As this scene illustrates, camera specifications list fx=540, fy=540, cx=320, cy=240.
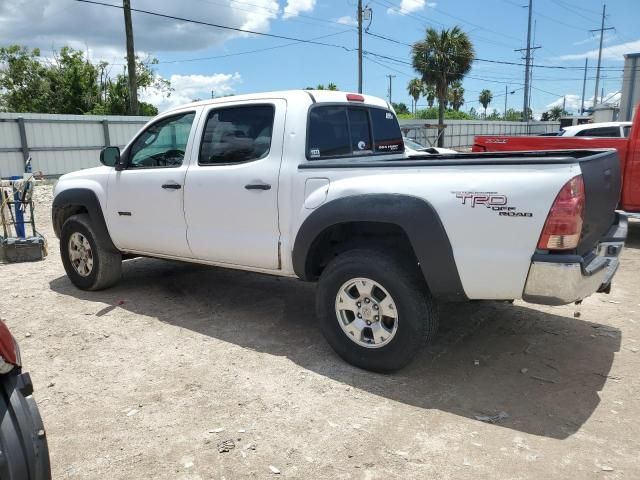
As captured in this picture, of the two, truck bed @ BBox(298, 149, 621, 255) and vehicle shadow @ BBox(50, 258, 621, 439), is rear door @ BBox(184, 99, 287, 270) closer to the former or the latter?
truck bed @ BBox(298, 149, 621, 255)

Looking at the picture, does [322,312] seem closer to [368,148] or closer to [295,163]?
[295,163]

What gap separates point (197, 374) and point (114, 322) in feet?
4.90

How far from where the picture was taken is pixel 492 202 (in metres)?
3.12

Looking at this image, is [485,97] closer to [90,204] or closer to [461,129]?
[461,129]

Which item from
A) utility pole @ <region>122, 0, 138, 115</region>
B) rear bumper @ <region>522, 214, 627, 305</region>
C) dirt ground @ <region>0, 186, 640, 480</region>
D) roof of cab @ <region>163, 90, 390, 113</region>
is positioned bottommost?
dirt ground @ <region>0, 186, 640, 480</region>

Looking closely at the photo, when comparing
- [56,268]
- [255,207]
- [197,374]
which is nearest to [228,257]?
[255,207]

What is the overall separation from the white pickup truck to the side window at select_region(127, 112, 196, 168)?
0.02 meters

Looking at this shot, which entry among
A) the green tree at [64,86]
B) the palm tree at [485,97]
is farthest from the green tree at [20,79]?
the palm tree at [485,97]

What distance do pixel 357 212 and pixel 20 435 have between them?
228 cm

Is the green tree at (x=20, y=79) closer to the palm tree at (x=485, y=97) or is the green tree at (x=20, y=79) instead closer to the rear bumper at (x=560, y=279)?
the rear bumper at (x=560, y=279)

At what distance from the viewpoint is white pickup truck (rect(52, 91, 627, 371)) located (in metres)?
3.09

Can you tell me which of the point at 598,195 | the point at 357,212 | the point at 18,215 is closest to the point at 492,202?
the point at 598,195

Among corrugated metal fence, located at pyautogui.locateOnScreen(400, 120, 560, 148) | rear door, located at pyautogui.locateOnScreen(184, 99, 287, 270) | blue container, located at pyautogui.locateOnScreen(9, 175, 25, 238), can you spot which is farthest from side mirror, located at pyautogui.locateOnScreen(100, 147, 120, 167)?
corrugated metal fence, located at pyautogui.locateOnScreen(400, 120, 560, 148)

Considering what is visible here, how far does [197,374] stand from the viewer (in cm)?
390
